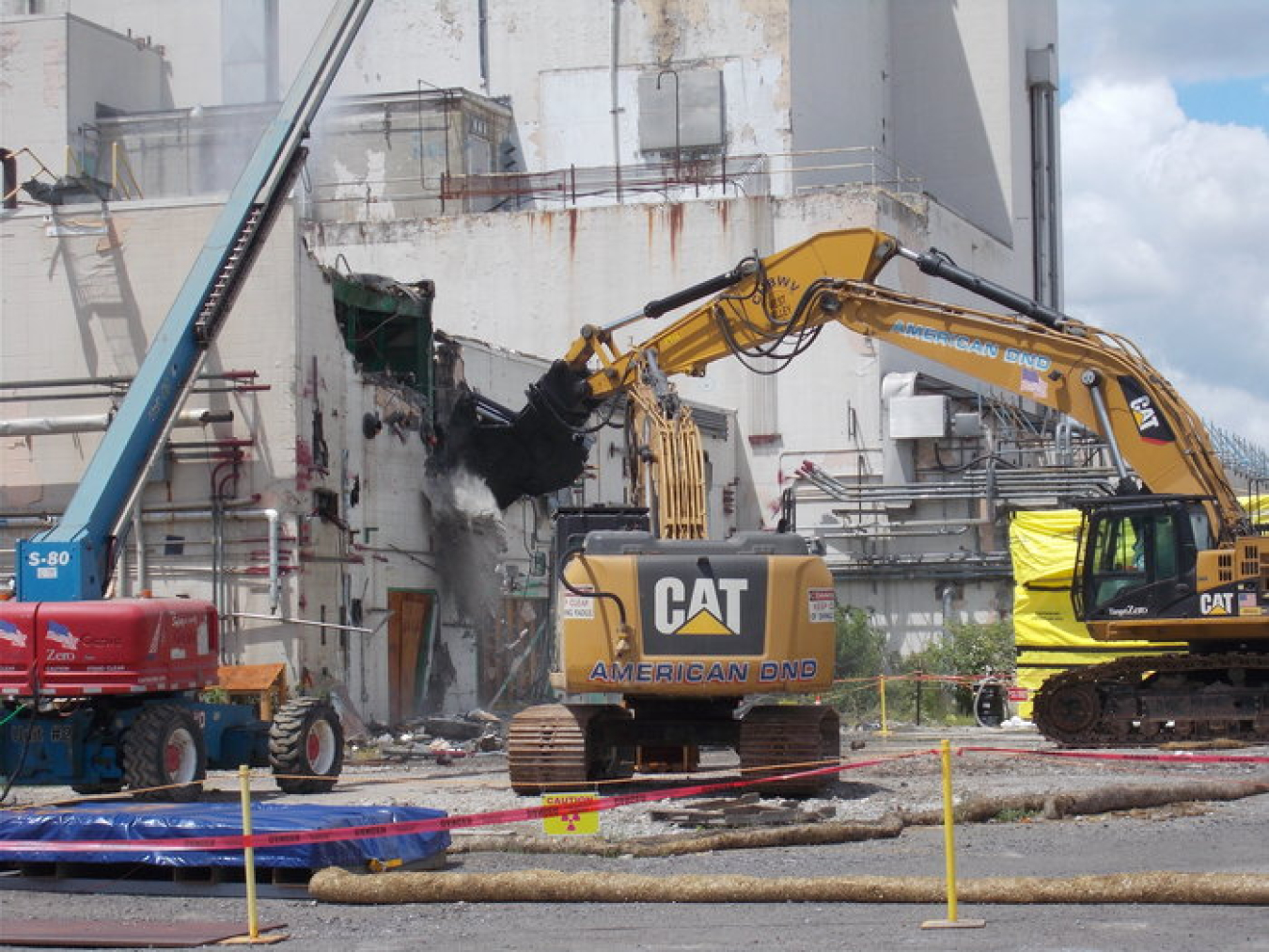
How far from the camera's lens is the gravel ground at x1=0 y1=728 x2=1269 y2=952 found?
1158 centimetres

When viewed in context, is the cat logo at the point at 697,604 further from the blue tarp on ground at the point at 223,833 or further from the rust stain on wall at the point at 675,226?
the rust stain on wall at the point at 675,226

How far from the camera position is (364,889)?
13406mm

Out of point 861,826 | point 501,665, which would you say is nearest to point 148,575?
point 501,665

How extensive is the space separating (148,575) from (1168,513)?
14141 mm

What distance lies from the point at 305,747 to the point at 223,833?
22.7ft

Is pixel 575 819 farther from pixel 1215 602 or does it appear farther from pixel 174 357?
pixel 174 357

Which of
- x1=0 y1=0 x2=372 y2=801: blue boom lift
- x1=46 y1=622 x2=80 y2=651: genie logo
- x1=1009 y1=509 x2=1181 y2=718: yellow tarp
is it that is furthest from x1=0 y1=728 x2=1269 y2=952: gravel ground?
x1=1009 y1=509 x2=1181 y2=718: yellow tarp

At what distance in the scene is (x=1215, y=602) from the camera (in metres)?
24.2

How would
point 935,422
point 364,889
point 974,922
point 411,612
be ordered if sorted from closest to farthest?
point 974,922, point 364,889, point 411,612, point 935,422

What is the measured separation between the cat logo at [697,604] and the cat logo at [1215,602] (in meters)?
7.76

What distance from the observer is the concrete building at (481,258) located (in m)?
29.4

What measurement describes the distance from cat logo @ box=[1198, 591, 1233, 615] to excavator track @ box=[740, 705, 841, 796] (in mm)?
6937

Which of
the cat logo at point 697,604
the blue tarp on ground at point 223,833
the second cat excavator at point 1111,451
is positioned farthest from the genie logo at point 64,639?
the second cat excavator at point 1111,451

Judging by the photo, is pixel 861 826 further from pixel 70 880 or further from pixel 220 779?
pixel 220 779
